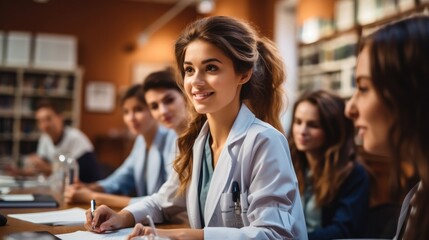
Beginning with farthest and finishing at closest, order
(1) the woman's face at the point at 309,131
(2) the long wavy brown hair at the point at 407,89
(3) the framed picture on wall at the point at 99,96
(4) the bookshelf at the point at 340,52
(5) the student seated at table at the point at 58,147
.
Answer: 1. (3) the framed picture on wall at the point at 99,96
2. (4) the bookshelf at the point at 340,52
3. (5) the student seated at table at the point at 58,147
4. (1) the woman's face at the point at 309,131
5. (2) the long wavy brown hair at the point at 407,89

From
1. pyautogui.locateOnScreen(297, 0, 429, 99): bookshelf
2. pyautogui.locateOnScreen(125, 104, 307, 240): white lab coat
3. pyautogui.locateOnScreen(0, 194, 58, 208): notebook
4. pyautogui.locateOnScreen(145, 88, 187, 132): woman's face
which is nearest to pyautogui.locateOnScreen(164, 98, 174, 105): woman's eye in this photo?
pyautogui.locateOnScreen(145, 88, 187, 132): woman's face

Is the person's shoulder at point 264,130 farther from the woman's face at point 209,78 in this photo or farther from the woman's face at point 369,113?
the woman's face at point 369,113

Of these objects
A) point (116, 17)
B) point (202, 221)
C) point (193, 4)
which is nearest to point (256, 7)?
point (193, 4)

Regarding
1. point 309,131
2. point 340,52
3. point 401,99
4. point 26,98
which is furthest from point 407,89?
point 26,98

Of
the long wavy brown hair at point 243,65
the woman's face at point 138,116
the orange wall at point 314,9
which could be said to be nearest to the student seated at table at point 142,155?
the woman's face at point 138,116

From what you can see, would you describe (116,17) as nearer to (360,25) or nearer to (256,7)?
(256,7)

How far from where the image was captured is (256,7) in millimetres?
6738

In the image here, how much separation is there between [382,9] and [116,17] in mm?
5265

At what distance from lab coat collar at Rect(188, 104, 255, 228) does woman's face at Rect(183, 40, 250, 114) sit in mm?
75

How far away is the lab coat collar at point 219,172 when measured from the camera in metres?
1.38

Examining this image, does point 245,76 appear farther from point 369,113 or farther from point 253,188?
point 369,113

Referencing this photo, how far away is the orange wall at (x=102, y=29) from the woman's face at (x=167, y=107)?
214 inches

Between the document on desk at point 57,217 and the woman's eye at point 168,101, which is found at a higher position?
the woman's eye at point 168,101

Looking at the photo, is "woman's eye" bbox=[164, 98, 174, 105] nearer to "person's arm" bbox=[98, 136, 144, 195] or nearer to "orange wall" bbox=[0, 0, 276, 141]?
"person's arm" bbox=[98, 136, 144, 195]
